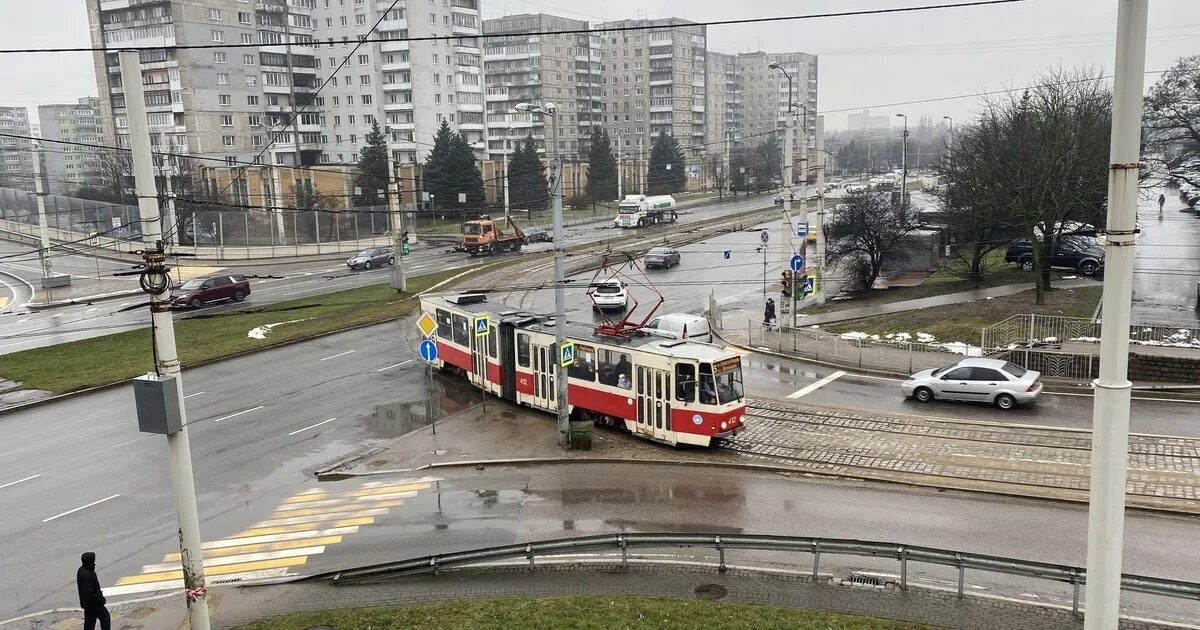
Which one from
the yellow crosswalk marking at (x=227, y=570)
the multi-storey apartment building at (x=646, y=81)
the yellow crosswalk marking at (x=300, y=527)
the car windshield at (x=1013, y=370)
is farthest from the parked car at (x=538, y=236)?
the multi-storey apartment building at (x=646, y=81)

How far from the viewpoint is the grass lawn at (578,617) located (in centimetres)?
1086

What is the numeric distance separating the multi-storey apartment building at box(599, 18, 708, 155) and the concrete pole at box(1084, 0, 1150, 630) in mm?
127899

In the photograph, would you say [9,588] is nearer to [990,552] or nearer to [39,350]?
[990,552]

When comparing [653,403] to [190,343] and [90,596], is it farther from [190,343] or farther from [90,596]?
[190,343]

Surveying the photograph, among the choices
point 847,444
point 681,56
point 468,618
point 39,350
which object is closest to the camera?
point 468,618

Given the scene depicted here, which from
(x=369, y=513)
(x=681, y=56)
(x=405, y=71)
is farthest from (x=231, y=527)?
(x=681, y=56)

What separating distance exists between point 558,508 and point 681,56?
420 ft

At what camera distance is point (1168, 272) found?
1599 inches

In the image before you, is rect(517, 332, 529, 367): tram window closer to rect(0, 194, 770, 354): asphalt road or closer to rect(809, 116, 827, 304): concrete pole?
rect(0, 194, 770, 354): asphalt road

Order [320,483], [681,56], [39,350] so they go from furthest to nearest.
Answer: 1. [681,56]
2. [39,350]
3. [320,483]

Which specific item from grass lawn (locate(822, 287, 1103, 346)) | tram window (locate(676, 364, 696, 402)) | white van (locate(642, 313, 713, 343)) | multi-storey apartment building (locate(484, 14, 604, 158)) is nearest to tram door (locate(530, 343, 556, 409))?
tram window (locate(676, 364, 696, 402))

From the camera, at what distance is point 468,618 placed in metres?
11.3

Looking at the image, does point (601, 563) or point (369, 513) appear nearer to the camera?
point (601, 563)

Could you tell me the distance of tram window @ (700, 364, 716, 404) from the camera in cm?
1962
